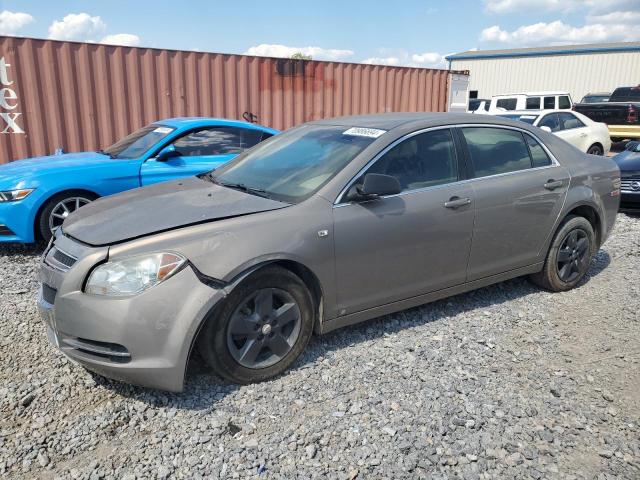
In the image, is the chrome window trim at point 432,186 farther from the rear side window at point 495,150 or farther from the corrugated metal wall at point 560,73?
the corrugated metal wall at point 560,73

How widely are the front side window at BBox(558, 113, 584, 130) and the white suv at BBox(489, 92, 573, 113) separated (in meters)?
5.41

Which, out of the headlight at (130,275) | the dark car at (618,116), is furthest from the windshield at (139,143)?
the dark car at (618,116)

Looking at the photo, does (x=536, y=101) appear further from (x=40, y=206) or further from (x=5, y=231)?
(x=5, y=231)

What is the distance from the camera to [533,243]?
4.39 meters

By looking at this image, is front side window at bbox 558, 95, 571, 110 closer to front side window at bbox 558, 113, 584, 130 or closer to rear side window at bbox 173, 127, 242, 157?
front side window at bbox 558, 113, 584, 130

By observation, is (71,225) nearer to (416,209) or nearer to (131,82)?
(416,209)

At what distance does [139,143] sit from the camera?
21.2 ft

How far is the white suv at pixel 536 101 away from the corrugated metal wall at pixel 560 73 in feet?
68.6

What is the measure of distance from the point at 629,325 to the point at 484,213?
1.46 meters

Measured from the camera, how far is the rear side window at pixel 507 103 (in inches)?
702

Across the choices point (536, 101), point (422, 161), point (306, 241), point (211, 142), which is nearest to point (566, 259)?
point (422, 161)

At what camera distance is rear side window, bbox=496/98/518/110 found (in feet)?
58.5

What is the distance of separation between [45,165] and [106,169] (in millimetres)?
649

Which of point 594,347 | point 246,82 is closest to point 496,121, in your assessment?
point 594,347
